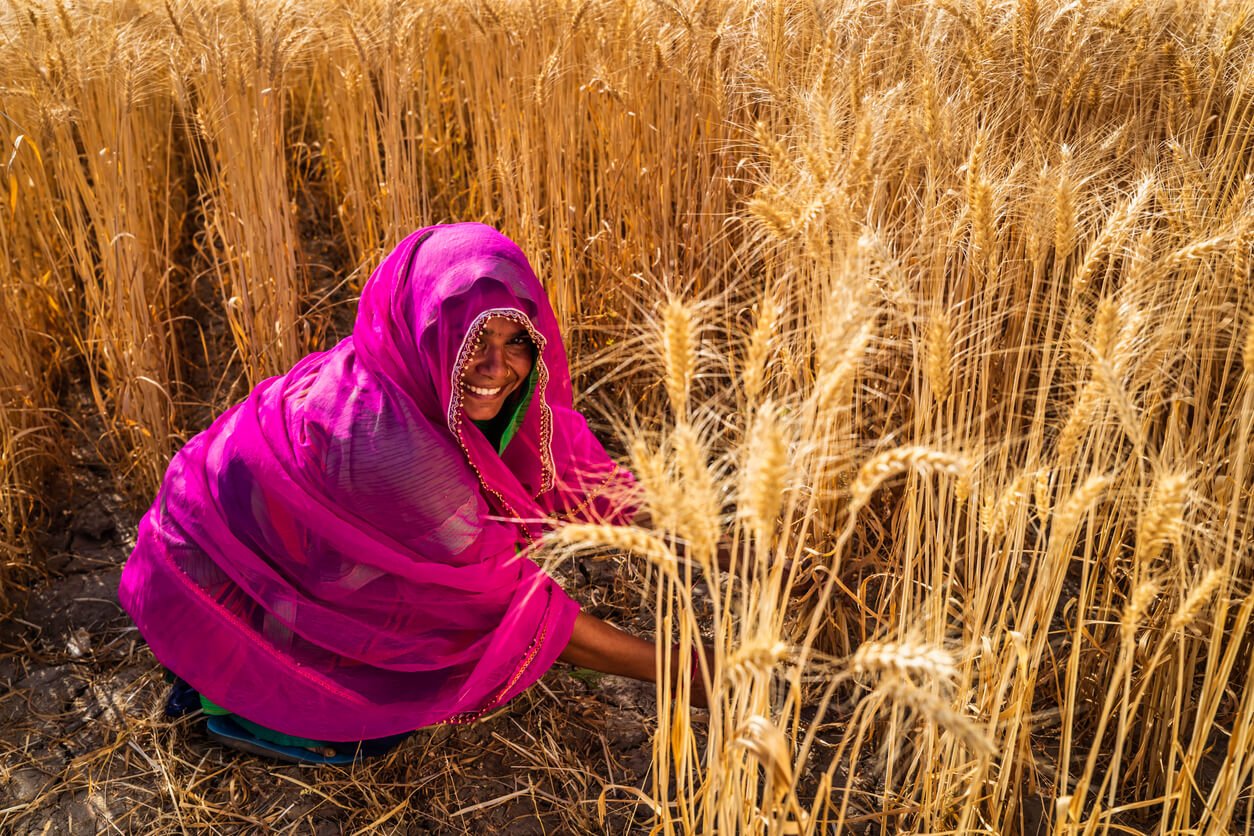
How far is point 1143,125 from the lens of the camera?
6.98ft

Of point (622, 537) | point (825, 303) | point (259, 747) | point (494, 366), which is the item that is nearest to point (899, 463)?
point (622, 537)

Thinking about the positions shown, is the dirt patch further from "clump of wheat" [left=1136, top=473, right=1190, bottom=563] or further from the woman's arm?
"clump of wheat" [left=1136, top=473, right=1190, bottom=563]

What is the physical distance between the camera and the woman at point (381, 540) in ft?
5.02

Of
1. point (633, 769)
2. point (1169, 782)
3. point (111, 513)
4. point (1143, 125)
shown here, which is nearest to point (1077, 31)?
point (1143, 125)

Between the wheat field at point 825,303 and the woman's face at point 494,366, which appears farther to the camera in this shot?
the woman's face at point 494,366

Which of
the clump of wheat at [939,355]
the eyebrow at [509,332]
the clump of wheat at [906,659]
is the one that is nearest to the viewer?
the clump of wheat at [906,659]

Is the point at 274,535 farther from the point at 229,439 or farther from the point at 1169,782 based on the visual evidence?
the point at 1169,782

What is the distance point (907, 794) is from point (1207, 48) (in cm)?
168

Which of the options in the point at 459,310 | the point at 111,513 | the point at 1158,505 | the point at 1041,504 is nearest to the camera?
the point at 1158,505

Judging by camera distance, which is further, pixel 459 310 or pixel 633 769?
pixel 633 769

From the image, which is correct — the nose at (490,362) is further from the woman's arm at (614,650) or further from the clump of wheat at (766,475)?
the clump of wheat at (766,475)

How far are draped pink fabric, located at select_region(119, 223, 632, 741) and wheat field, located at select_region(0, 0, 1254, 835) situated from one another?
211mm

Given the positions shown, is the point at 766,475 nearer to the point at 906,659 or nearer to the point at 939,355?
the point at 906,659

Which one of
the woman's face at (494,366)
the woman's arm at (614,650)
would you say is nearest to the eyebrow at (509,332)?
the woman's face at (494,366)
